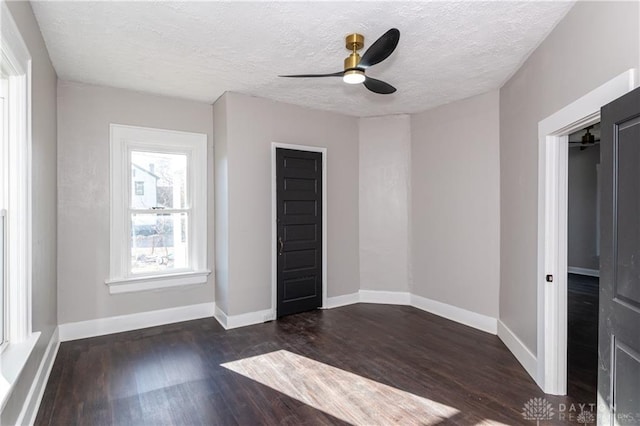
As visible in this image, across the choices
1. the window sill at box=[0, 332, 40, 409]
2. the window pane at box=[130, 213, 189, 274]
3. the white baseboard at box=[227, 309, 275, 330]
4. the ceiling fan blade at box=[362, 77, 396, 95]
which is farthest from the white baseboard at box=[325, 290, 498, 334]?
the window sill at box=[0, 332, 40, 409]

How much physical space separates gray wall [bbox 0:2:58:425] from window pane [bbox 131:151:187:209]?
785mm

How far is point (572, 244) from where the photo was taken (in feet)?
22.7

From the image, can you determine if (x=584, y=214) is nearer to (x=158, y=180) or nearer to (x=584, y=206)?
(x=584, y=206)

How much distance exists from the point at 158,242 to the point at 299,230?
171 cm

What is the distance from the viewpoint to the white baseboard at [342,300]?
15.5 feet

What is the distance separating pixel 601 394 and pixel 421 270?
2948 millimetres

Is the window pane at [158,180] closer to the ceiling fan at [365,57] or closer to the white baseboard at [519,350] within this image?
the ceiling fan at [365,57]

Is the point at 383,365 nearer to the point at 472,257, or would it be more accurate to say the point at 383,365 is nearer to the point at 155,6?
the point at 472,257

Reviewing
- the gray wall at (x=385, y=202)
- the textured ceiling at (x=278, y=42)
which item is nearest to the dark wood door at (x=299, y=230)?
the gray wall at (x=385, y=202)

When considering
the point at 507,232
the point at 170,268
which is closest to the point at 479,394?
the point at 507,232

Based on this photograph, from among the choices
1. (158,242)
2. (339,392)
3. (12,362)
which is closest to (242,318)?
(158,242)

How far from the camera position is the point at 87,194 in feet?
12.1

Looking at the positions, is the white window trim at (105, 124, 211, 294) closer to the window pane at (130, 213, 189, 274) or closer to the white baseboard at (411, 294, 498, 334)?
the window pane at (130, 213, 189, 274)

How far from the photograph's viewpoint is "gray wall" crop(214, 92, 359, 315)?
3998 millimetres
